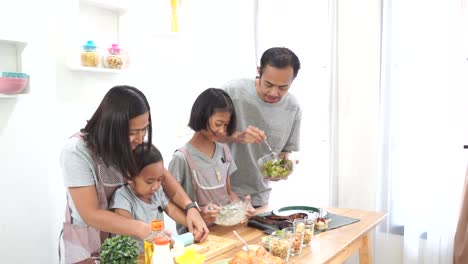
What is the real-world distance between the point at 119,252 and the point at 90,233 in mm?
373

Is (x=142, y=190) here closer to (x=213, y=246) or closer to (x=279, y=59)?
(x=213, y=246)

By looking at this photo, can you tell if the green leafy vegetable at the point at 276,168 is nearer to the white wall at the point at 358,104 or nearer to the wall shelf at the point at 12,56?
the white wall at the point at 358,104

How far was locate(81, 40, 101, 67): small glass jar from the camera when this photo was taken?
2375mm

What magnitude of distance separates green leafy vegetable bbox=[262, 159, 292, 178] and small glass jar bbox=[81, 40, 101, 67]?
1.19 metres

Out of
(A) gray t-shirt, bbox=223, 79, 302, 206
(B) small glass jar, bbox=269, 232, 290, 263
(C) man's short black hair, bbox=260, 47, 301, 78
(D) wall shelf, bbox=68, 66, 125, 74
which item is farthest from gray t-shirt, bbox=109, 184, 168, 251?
(D) wall shelf, bbox=68, 66, 125, 74

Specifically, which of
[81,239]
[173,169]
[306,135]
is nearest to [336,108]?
[306,135]

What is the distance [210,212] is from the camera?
172cm

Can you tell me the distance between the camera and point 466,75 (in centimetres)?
243

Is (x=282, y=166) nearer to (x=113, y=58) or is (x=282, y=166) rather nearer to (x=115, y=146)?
(x=115, y=146)

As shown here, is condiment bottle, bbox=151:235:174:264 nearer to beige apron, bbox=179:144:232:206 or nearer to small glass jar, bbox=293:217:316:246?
small glass jar, bbox=293:217:316:246

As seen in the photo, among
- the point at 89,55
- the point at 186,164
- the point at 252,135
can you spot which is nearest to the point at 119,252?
the point at 186,164

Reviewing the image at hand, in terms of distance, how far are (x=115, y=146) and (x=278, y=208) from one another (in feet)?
3.10

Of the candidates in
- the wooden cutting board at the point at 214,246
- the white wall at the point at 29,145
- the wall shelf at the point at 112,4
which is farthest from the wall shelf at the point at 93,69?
the wooden cutting board at the point at 214,246

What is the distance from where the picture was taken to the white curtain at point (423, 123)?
2410 mm
